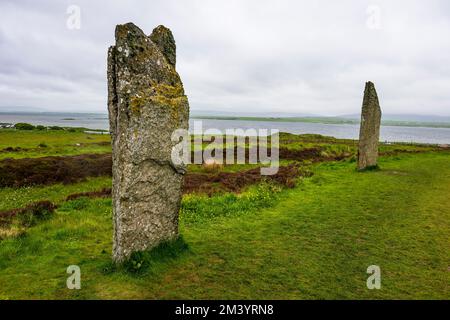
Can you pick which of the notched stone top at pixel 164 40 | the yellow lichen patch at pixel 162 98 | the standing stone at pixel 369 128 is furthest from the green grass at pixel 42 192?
the standing stone at pixel 369 128

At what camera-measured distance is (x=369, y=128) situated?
22.2 m

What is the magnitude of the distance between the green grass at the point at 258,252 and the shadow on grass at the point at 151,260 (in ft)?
0.11

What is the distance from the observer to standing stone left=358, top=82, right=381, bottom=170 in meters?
22.1

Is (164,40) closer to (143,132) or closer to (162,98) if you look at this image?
(162,98)

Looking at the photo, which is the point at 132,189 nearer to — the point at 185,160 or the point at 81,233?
the point at 185,160

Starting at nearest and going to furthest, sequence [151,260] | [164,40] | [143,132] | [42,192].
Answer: [143,132] < [151,260] < [164,40] < [42,192]

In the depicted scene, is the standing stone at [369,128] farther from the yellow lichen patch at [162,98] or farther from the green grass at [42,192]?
the green grass at [42,192]

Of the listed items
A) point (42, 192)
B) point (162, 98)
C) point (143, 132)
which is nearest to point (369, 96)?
point (162, 98)

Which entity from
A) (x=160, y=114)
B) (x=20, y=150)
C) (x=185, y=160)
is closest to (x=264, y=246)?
(x=185, y=160)

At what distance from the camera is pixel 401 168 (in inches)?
982

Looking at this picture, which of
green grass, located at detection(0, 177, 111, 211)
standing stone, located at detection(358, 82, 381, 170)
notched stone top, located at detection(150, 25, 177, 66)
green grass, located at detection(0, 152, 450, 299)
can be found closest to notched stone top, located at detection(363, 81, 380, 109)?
standing stone, located at detection(358, 82, 381, 170)

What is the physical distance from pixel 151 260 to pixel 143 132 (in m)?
3.08

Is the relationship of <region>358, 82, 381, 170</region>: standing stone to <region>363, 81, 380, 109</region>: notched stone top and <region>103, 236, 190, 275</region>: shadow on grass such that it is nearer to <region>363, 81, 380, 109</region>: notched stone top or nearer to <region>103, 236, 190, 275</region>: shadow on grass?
<region>363, 81, 380, 109</region>: notched stone top
